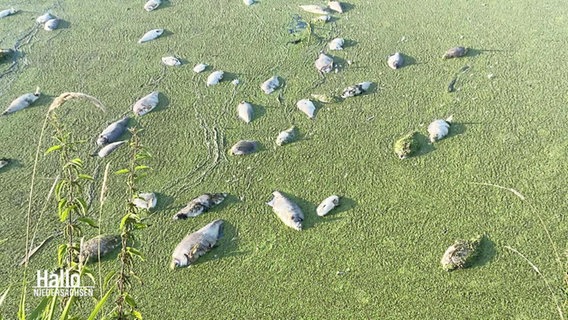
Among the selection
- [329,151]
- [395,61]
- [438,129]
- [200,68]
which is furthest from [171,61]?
[438,129]

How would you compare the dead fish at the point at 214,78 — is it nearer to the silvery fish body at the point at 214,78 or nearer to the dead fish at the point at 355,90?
the silvery fish body at the point at 214,78

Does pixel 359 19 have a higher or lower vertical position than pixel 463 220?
higher

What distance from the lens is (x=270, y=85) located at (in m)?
3.03

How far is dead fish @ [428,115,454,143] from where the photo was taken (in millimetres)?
2584

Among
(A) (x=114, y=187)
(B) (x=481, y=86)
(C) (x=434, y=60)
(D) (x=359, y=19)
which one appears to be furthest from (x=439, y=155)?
(A) (x=114, y=187)

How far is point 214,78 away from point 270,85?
1.24ft

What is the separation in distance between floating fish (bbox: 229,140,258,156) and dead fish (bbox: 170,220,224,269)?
1.60 feet

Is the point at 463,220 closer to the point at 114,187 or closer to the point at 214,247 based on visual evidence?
the point at 214,247

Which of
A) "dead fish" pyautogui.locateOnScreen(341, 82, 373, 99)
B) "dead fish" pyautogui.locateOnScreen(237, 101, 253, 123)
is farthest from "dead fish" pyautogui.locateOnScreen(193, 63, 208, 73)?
"dead fish" pyautogui.locateOnScreen(341, 82, 373, 99)

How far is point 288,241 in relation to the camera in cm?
222

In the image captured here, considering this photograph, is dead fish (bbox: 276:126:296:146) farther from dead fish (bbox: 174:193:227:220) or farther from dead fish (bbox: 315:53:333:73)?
dead fish (bbox: 315:53:333:73)

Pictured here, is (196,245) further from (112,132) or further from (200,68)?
(200,68)

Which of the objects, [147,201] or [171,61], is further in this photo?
[171,61]

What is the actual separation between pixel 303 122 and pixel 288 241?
829 millimetres
